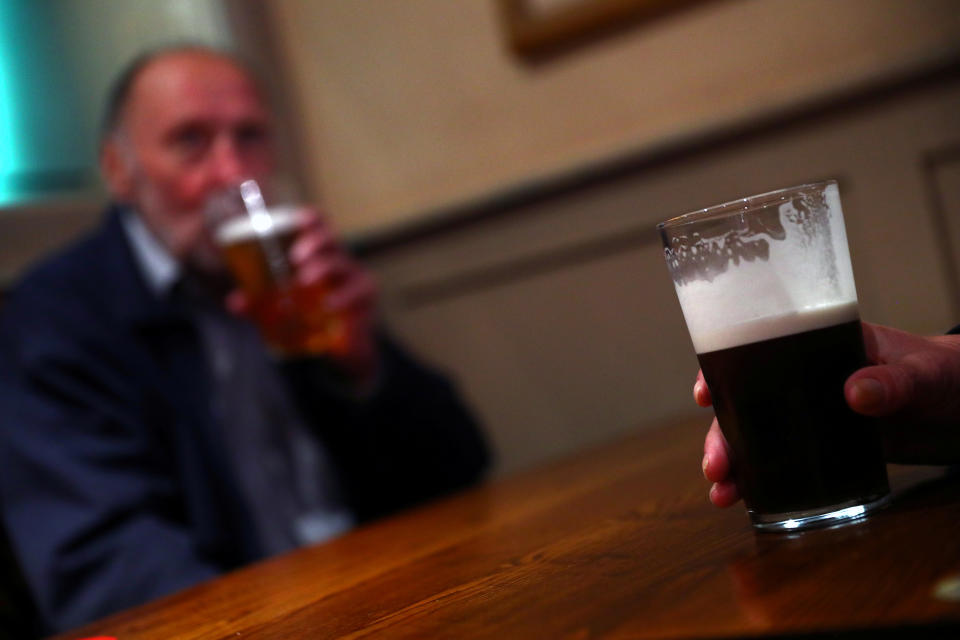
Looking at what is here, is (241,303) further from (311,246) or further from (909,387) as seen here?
(909,387)

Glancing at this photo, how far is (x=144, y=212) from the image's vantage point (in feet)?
6.48

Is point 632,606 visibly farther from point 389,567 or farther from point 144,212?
point 144,212

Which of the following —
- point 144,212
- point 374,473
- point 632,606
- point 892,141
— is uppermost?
point 144,212

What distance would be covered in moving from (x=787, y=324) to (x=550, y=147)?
1662 millimetres

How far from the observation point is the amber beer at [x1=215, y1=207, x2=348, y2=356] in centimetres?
149

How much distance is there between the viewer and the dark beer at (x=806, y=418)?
21.7 inches

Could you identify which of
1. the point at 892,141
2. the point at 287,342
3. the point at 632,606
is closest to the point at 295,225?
the point at 287,342

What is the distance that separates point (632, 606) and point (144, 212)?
5.62 ft

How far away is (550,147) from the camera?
217 cm

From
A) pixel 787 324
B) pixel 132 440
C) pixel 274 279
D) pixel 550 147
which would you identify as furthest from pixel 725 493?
pixel 550 147

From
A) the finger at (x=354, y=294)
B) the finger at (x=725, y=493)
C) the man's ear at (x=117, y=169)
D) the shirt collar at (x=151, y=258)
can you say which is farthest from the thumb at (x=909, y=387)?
the man's ear at (x=117, y=169)

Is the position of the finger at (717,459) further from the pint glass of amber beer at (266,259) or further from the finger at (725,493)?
the pint glass of amber beer at (266,259)

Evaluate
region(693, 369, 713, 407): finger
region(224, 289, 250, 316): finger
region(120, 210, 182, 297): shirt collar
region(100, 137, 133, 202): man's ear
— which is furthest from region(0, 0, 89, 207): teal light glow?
region(693, 369, 713, 407): finger

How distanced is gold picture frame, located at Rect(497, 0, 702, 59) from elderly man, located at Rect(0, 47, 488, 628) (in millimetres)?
553
